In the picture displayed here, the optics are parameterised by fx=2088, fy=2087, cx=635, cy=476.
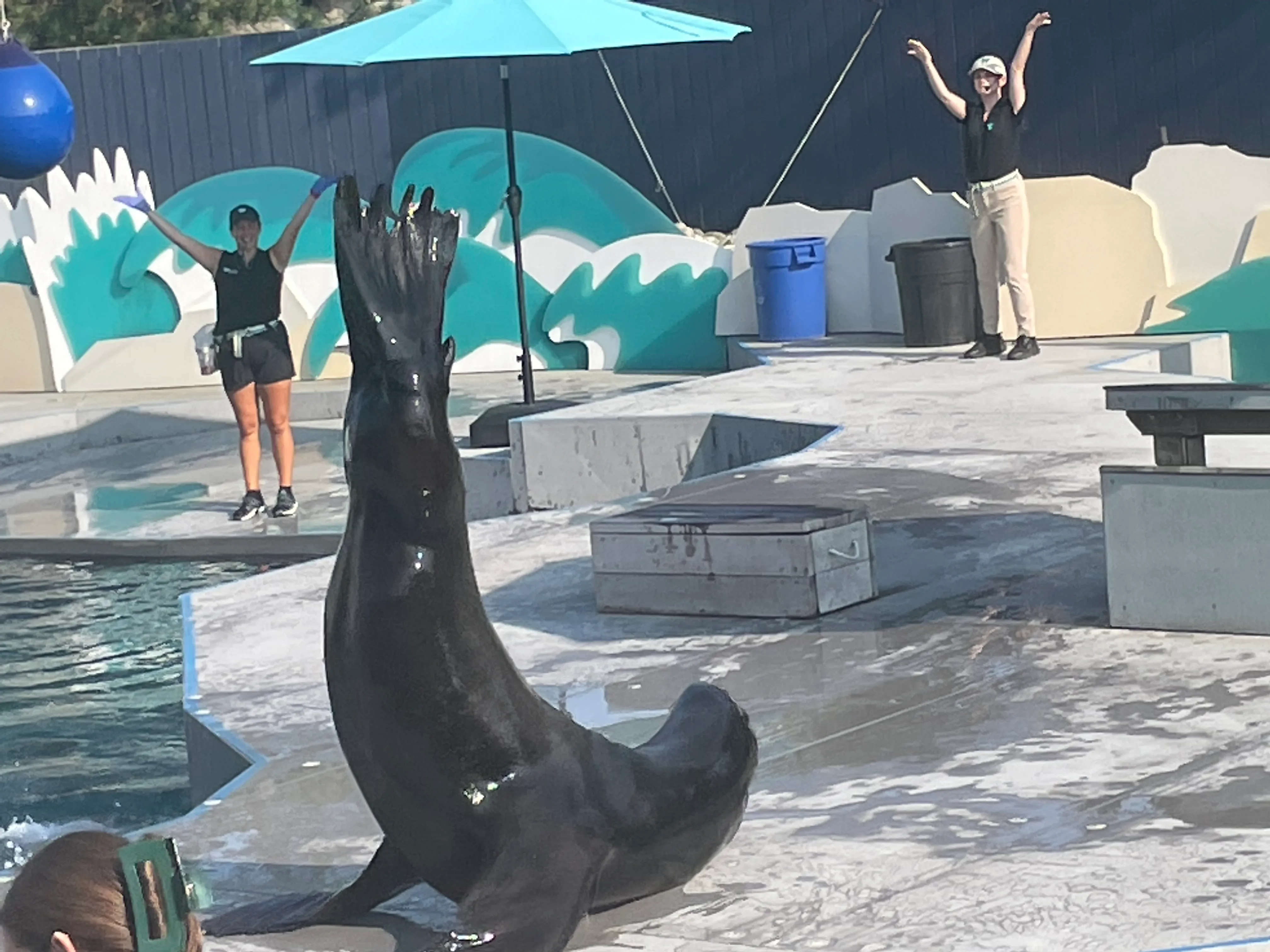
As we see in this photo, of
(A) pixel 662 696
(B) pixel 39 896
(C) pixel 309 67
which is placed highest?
(C) pixel 309 67

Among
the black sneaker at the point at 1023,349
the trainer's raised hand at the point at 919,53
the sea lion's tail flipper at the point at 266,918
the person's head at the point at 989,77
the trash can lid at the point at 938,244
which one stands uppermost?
the trainer's raised hand at the point at 919,53

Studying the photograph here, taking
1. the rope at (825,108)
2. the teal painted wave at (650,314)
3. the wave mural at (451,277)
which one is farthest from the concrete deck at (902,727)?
the wave mural at (451,277)

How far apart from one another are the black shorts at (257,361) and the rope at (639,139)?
570 cm

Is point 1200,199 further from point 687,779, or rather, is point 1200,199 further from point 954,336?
point 687,779

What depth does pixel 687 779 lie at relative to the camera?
4.10 metres

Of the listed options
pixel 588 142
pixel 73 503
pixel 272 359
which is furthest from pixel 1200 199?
pixel 73 503

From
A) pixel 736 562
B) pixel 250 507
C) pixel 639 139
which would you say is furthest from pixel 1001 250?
pixel 736 562

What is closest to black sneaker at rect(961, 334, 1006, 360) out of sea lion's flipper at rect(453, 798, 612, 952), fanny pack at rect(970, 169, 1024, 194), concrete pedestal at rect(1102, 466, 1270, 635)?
fanny pack at rect(970, 169, 1024, 194)

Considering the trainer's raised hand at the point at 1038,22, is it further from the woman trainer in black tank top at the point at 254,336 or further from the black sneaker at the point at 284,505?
the black sneaker at the point at 284,505

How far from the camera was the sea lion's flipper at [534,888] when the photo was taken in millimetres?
3648

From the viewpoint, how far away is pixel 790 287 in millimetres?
14797

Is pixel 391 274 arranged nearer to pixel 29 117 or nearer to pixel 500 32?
pixel 29 117

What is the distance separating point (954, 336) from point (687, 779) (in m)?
9.90

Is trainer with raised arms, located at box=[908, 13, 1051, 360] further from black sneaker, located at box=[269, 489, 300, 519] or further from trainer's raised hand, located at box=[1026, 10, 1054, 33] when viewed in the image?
black sneaker, located at box=[269, 489, 300, 519]
